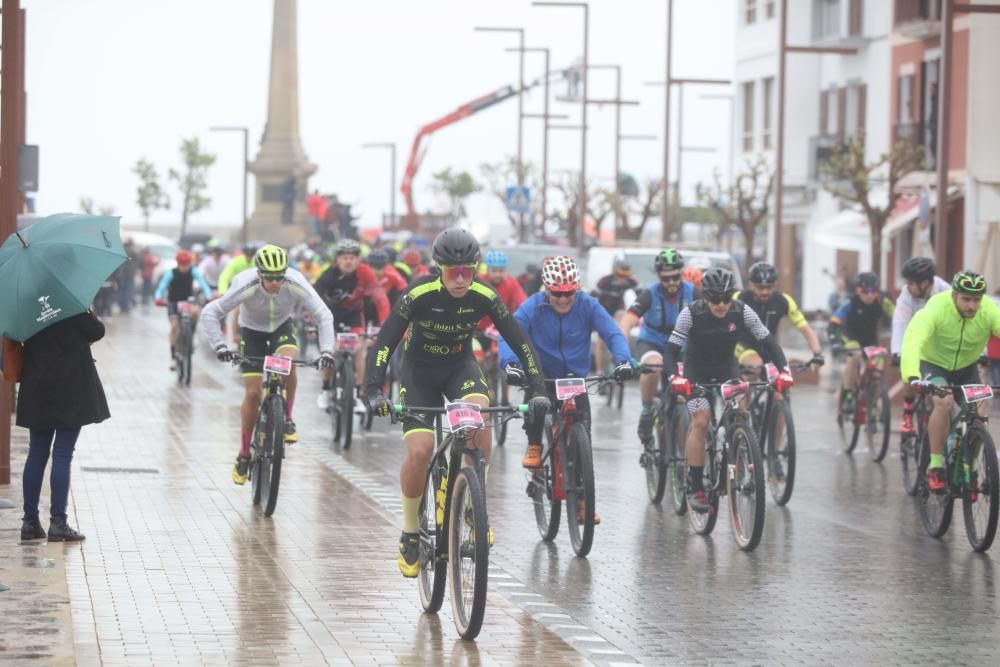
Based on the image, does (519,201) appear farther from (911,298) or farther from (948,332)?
(948,332)

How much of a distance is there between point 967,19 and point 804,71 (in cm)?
1600

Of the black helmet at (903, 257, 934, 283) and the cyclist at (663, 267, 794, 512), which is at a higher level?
the black helmet at (903, 257, 934, 283)

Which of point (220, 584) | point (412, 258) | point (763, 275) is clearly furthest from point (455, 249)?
point (412, 258)

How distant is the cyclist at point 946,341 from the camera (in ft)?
43.4

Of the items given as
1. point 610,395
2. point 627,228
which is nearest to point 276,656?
point 610,395

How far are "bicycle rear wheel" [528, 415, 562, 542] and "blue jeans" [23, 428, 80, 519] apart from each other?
2862 millimetres

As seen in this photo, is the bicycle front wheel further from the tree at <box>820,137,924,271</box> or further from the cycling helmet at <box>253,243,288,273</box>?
the tree at <box>820,137,924,271</box>

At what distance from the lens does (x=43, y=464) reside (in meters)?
11.8

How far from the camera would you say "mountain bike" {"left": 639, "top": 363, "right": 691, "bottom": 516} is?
47.0 feet

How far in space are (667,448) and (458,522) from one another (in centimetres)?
547

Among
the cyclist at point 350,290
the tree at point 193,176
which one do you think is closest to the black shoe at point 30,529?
the cyclist at point 350,290

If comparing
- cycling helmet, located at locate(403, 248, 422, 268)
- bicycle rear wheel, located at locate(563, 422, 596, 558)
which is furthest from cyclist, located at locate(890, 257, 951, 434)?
cycling helmet, located at locate(403, 248, 422, 268)

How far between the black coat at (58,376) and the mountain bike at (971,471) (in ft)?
16.7

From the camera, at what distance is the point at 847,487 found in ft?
54.7
